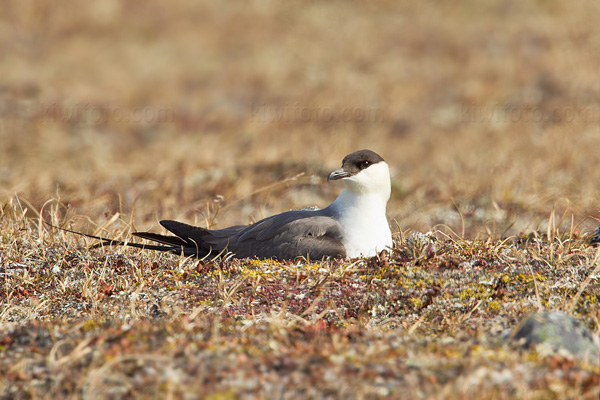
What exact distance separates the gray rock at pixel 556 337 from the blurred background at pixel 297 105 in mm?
3907

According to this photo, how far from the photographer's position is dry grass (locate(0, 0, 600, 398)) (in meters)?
3.07

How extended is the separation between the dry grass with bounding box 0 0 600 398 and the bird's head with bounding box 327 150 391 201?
0.39 meters

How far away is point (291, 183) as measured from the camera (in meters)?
8.67

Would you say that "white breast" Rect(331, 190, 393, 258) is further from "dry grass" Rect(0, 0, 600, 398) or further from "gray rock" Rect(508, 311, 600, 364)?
"gray rock" Rect(508, 311, 600, 364)

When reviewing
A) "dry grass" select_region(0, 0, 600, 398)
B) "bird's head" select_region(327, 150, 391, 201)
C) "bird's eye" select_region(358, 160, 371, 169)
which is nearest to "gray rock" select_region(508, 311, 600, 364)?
"dry grass" select_region(0, 0, 600, 398)

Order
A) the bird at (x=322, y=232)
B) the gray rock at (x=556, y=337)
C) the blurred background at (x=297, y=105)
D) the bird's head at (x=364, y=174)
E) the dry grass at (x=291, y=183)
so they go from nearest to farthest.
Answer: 1. the dry grass at (x=291, y=183)
2. the gray rock at (x=556, y=337)
3. the bird at (x=322, y=232)
4. the bird's head at (x=364, y=174)
5. the blurred background at (x=297, y=105)

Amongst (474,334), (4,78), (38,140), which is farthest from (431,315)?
(4,78)

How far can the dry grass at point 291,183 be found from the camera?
121 inches

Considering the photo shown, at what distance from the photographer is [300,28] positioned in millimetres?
18281

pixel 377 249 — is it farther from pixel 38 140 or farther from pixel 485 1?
pixel 485 1

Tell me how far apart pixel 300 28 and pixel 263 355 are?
15.9m

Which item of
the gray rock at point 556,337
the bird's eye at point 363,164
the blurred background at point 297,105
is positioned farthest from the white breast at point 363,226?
the blurred background at point 297,105

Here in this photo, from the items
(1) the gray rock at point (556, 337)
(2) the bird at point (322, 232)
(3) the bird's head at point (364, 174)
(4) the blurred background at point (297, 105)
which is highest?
(3) the bird's head at point (364, 174)

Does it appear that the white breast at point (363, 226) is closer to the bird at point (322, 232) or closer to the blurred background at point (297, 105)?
the bird at point (322, 232)
